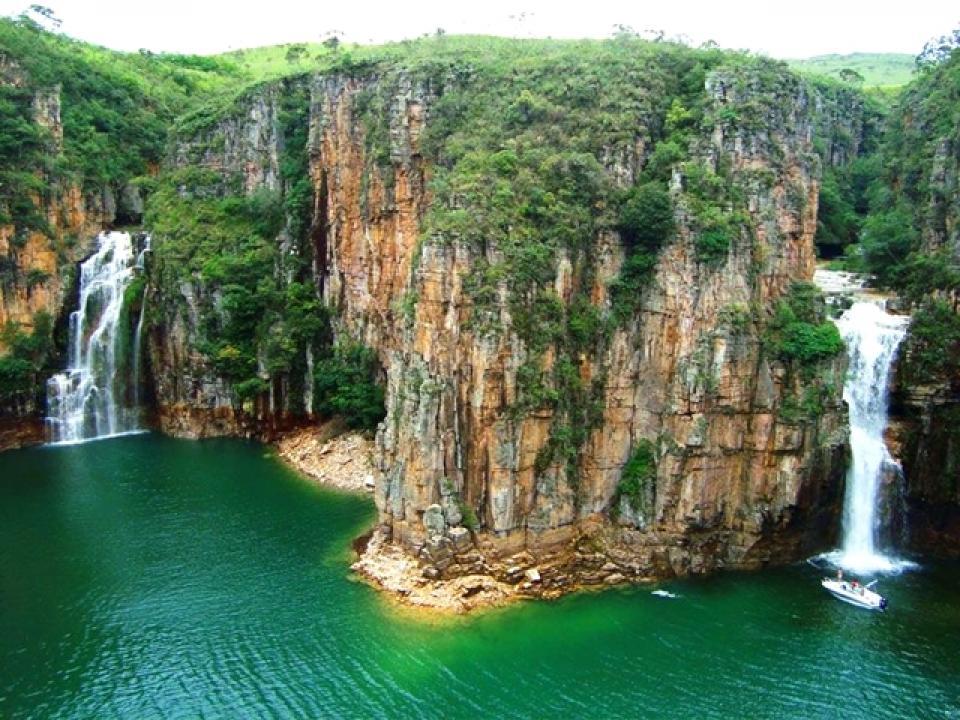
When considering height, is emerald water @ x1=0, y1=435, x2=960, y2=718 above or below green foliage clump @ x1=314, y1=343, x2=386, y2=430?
below

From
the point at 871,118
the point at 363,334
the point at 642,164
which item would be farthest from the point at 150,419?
the point at 871,118

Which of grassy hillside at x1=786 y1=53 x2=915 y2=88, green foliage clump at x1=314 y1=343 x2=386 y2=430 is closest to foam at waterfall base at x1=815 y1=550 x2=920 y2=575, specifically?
green foliage clump at x1=314 y1=343 x2=386 y2=430

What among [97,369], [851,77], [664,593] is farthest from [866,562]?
[851,77]

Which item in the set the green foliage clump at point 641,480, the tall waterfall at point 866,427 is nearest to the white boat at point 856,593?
the tall waterfall at point 866,427

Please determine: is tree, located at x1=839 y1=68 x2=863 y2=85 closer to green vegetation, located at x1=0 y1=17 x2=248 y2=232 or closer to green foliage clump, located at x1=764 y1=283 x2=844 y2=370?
green foliage clump, located at x1=764 y1=283 x2=844 y2=370

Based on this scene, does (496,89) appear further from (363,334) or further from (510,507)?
(510,507)

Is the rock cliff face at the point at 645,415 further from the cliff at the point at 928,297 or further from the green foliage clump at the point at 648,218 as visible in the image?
the cliff at the point at 928,297
